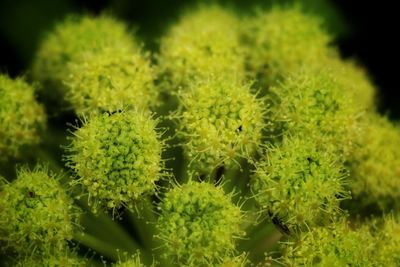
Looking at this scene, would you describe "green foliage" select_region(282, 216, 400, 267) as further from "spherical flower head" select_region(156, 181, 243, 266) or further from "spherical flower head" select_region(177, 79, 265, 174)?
"spherical flower head" select_region(177, 79, 265, 174)

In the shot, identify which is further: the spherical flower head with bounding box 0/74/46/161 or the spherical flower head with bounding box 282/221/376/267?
the spherical flower head with bounding box 0/74/46/161

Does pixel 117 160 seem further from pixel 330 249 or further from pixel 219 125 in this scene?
pixel 330 249

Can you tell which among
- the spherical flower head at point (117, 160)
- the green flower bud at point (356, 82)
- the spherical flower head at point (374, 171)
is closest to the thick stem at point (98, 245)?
the spherical flower head at point (117, 160)

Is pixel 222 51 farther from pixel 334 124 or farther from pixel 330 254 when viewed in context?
pixel 330 254

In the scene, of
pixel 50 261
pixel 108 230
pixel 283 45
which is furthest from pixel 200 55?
pixel 50 261

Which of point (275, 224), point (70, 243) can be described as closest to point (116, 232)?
point (70, 243)

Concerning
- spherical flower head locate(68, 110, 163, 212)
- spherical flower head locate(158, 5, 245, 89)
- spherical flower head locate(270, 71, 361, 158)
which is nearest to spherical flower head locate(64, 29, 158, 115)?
spherical flower head locate(158, 5, 245, 89)
